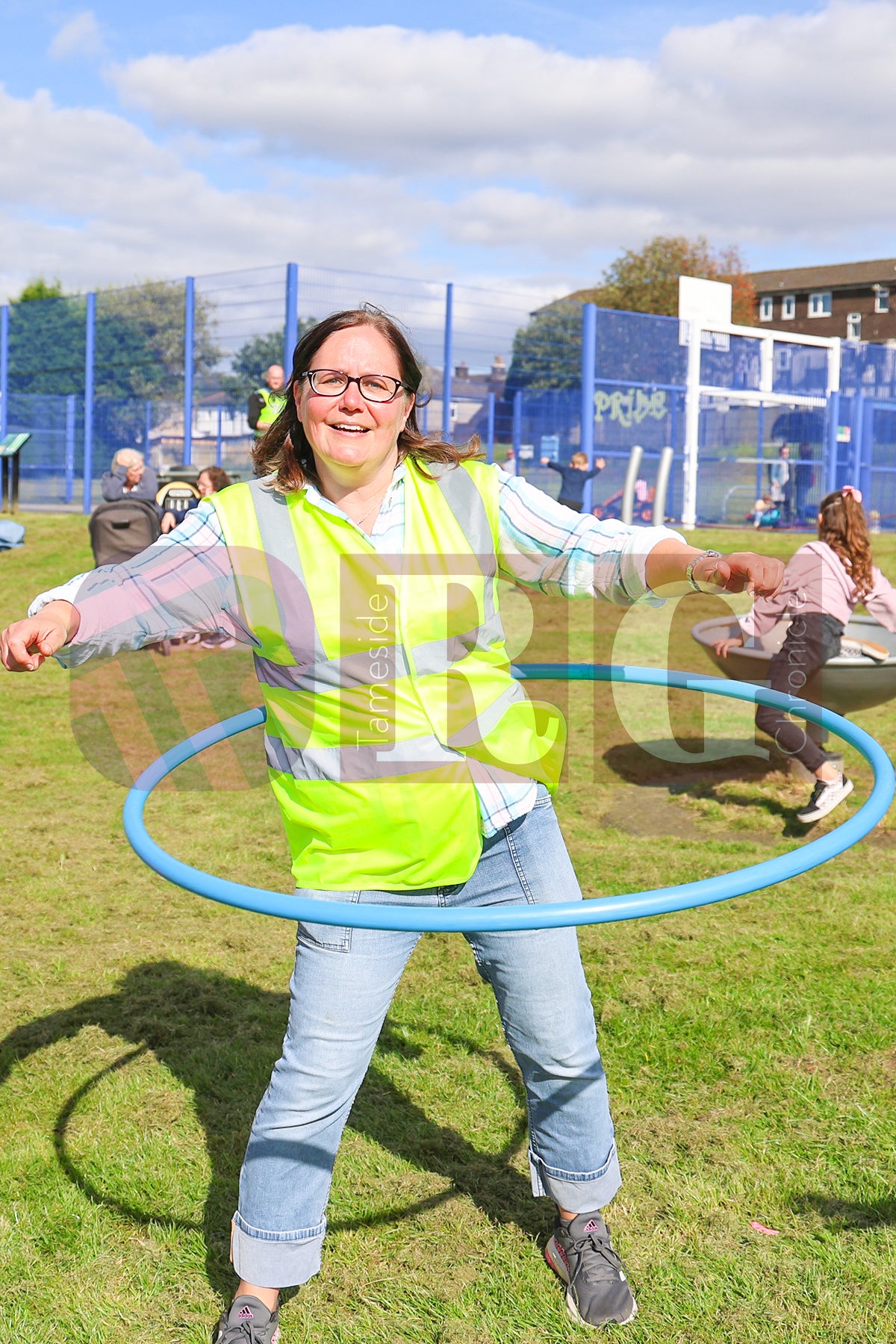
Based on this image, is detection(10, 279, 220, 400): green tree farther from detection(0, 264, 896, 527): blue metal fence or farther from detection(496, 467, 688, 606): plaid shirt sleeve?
detection(496, 467, 688, 606): plaid shirt sleeve

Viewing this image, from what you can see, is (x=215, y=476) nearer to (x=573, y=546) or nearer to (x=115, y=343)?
(x=115, y=343)

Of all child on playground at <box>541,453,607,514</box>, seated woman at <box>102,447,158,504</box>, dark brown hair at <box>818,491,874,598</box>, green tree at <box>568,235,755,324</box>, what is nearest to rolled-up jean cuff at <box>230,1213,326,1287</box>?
dark brown hair at <box>818,491,874,598</box>

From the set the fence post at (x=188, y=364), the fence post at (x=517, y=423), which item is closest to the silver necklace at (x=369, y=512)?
the fence post at (x=188, y=364)

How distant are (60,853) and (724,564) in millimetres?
4582

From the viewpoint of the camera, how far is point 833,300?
67.6m

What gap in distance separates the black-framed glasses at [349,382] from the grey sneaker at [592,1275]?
190 cm

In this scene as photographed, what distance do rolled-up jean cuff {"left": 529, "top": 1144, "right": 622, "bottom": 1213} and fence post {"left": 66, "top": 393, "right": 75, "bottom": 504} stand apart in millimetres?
19717

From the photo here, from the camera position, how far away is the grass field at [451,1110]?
2.79 metres

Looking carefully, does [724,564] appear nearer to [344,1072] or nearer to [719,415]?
[344,1072]

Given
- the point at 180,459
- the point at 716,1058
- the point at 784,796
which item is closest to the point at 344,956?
the point at 716,1058

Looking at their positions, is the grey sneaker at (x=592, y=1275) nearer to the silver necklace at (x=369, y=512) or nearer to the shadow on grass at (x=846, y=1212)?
the shadow on grass at (x=846, y=1212)

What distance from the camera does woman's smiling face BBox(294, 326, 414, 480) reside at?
7.99ft

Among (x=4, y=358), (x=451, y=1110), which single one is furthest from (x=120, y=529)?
(x=4, y=358)

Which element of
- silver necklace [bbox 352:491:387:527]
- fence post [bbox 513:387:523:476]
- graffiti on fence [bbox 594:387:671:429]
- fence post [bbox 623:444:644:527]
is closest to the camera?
silver necklace [bbox 352:491:387:527]
